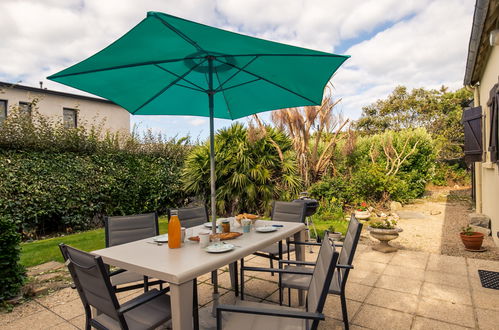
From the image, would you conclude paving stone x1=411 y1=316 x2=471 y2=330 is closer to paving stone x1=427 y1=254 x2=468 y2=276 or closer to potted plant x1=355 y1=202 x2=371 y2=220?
paving stone x1=427 y1=254 x2=468 y2=276

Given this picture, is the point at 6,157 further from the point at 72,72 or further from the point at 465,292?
the point at 465,292

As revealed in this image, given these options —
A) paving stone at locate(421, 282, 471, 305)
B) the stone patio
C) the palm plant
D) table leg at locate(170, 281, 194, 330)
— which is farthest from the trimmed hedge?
paving stone at locate(421, 282, 471, 305)

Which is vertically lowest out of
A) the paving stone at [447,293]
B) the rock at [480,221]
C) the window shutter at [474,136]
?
the paving stone at [447,293]

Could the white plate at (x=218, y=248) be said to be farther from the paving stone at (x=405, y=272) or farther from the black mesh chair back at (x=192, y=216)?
the paving stone at (x=405, y=272)

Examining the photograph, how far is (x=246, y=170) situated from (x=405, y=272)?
434cm

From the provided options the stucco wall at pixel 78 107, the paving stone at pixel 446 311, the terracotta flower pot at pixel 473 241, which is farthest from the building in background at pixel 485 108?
the stucco wall at pixel 78 107

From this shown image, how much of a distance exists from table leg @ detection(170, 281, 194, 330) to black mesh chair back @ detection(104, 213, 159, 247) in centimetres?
137

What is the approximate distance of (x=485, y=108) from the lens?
17.9ft

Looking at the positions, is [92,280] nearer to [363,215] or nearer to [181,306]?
[181,306]

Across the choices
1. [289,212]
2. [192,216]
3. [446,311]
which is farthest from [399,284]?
[192,216]

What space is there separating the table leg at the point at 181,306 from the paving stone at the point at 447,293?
2.56 meters

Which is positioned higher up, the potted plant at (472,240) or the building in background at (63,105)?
the building in background at (63,105)

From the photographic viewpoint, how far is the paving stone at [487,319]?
2.42m

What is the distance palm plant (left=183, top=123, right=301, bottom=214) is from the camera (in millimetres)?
7336
